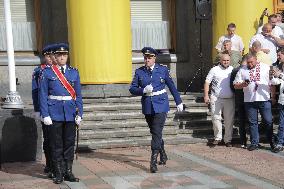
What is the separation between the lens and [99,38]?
1224cm

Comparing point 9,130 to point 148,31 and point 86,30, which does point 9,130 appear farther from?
point 148,31

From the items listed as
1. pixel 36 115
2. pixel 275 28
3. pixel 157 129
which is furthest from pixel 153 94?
pixel 275 28

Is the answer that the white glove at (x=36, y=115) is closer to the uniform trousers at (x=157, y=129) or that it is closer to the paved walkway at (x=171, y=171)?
the paved walkway at (x=171, y=171)

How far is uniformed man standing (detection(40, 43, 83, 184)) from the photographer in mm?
7148

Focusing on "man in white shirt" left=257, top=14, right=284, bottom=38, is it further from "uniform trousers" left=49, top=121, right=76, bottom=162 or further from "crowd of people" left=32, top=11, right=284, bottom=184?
"uniform trousers" left=49, top=121, right=76, bottom=162

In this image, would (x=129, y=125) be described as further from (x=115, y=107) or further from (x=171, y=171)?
(x=171, y=171)

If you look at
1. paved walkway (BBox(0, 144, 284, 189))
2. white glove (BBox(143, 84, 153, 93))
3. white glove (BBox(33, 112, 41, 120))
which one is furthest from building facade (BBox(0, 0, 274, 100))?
white glove (BBox(143, 84, 153, 93))

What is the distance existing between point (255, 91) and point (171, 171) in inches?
102

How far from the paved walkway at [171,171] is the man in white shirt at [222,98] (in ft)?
1.25

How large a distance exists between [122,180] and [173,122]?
3.82 m

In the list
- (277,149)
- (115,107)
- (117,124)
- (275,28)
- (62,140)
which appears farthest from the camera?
(275,28)

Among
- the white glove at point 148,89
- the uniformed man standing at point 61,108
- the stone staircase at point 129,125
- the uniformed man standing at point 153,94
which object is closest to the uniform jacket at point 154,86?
the uniformed man standing at point 153,94

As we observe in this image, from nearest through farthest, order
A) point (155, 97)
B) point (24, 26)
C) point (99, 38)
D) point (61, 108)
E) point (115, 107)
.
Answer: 1. point (61, 108)
2. point (155, 97)
3. point (115, 107)
4. point (99, 38)
5. point (24, 26)

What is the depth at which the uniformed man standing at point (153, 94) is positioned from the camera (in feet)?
25.7
